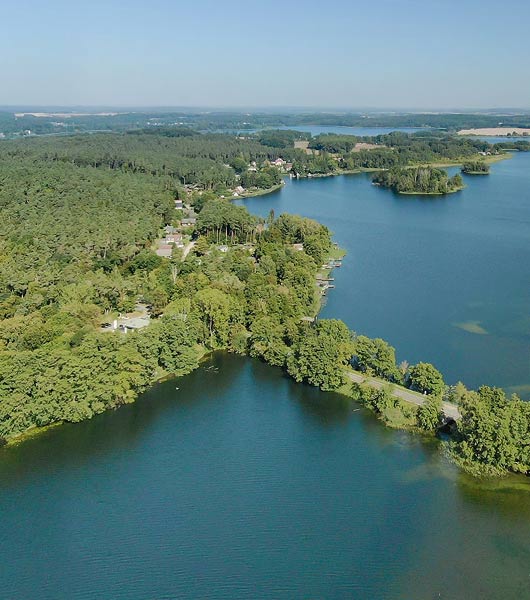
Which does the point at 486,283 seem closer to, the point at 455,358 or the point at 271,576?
the point at 455,358

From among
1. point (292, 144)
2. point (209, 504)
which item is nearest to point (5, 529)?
point (209, 504)

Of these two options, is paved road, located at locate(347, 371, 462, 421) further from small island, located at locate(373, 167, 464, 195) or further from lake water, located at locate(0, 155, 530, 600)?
small island, located at locate(373, 167, 464, 195)

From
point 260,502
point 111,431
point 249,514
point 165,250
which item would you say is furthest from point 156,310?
point 249,514

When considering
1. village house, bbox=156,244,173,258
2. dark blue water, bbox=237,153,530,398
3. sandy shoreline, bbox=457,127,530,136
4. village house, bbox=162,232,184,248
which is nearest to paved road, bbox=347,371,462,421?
dark blue water, bbox=237,153,530,398

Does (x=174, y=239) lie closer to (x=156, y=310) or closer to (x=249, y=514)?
(x=156, y=310)

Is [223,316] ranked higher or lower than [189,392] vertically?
higher

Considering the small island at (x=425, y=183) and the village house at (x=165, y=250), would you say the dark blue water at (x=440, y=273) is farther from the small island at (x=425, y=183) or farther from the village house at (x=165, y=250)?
the village house at (x=165, y=250)

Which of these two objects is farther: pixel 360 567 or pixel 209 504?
pixel 209 504
